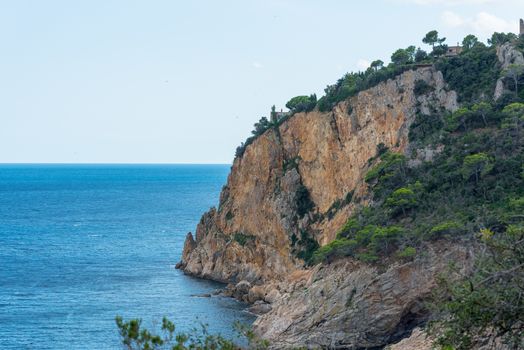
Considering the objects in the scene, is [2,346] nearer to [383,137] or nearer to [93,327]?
[93,327]

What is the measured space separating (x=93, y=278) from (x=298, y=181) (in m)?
21.1

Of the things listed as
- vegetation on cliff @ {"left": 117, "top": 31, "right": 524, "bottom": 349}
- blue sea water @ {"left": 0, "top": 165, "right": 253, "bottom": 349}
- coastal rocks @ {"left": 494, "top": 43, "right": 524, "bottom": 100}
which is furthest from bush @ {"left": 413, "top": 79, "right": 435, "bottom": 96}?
blue sea water @ {"left": 0, "top": 165, "right": 253, "bottom": 349}

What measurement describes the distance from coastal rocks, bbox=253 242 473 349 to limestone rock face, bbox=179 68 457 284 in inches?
557

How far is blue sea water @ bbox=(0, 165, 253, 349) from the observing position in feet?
171

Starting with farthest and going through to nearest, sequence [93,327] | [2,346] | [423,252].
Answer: [93,327] → [2,346] → [423,252]

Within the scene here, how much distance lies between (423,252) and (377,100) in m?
20.9

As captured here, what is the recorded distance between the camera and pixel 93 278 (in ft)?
233

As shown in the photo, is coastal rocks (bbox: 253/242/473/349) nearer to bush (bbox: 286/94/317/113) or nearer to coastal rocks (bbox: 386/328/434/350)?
coastal rocks (bbox: 386/328/434/350)

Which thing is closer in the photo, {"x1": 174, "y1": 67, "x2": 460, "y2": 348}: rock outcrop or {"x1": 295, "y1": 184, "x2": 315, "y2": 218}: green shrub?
{"x1": 174, "y1": 67, "x2": 460, "y2": 348}: rock outcrop

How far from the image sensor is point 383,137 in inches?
2397

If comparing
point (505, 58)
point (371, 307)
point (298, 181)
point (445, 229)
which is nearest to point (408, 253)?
point (445, 229)

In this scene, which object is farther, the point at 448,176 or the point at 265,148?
the point at 265,148

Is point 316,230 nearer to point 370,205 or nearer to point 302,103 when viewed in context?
point 370,205

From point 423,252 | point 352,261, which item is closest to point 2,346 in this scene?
point 352,261
